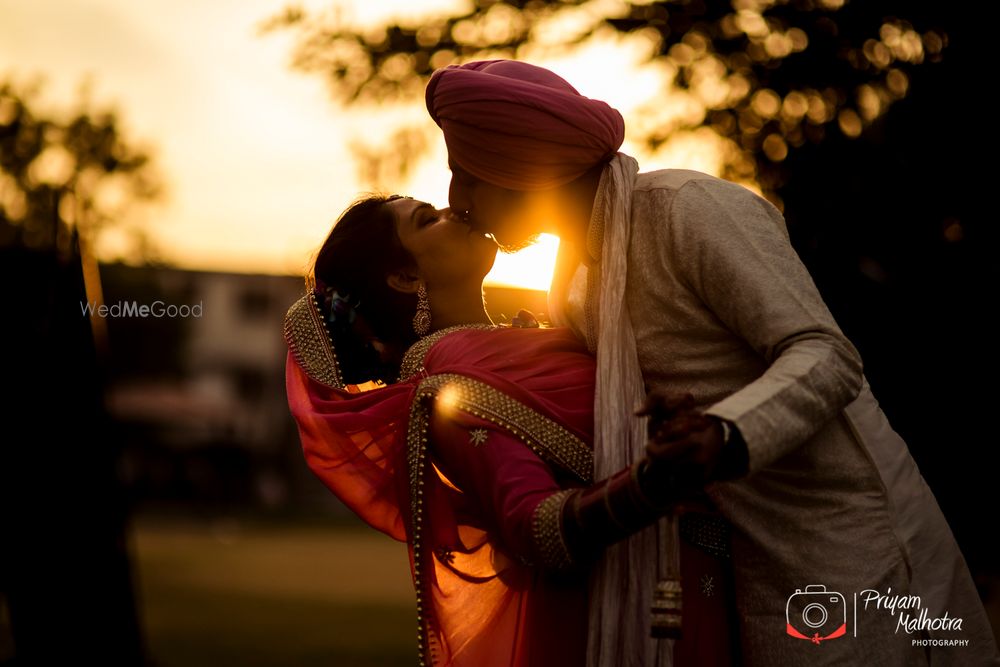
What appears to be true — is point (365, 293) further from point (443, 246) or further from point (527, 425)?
point (527, 425)

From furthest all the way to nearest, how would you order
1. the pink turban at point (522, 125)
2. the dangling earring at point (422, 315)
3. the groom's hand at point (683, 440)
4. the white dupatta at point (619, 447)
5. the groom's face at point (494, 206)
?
the dangling earring at point (422, 315) < the groom's face at point (494, 206) < the pink turban at point (522, 125) < the white dupatta at point (619, 447) < the groom's hand at point (683, 440)

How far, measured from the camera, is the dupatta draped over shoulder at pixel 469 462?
2713 millimetres

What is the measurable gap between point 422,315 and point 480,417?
0.81 m

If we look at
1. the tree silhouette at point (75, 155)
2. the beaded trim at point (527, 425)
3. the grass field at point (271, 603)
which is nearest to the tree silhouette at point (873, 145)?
A: the beaded trim at point (527, 425)

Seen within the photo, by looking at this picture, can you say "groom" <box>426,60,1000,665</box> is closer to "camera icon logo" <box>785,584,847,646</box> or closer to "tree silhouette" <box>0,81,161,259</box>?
"camera icon logo" <box>785,584,847,646</box>

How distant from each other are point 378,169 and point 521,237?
3.31m

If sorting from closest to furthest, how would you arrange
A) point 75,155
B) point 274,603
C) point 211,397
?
point 274,603, point 75,155, point 211,397

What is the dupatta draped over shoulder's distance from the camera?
2713 mm

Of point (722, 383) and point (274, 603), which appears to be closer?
point (722, 383)

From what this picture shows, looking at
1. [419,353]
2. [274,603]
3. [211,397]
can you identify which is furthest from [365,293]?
[211,397]

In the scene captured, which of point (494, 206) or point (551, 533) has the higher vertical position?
point (494, 206)

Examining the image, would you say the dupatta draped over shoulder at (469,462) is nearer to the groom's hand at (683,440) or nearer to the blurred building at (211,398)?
the groom's hand at (683,440)

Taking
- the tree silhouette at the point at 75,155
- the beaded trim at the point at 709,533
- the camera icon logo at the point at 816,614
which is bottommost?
the tree silhouette at the point at 75,155

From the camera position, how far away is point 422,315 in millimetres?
3469
